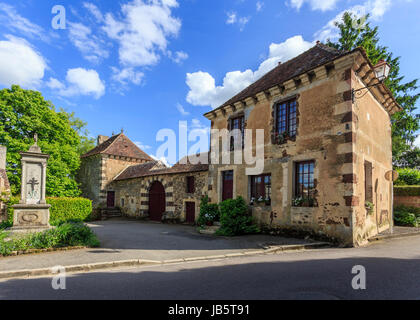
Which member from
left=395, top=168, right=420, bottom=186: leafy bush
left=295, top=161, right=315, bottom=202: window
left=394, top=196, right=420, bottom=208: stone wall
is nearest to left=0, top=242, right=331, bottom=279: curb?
left=295, top=161, right=315, bottom=202: window

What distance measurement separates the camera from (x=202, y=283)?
4398mm

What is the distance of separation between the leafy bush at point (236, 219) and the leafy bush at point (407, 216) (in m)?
8.40

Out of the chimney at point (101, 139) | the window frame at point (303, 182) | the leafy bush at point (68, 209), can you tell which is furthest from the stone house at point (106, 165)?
the window frame at point (303, 182)

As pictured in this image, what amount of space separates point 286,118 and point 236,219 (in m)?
4.70

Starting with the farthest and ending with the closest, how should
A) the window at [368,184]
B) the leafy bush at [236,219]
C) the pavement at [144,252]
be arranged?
1. the leafy bush at [236,219]
2. the window at [368,184]
3. the pavement at [144,252]

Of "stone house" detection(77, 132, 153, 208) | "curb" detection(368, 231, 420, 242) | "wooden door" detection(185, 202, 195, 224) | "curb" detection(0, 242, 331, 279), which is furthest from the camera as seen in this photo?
"stone house" detection(77, 132, 153, 208)

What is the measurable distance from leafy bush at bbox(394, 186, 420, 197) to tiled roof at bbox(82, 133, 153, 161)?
63.4 ft

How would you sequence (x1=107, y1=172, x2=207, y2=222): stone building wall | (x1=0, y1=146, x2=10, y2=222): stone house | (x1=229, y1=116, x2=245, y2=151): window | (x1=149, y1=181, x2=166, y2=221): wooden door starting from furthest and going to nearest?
(x1=149, y1=181, x2=166, y2=221): wooden door, (x1=107, y1=172, x2=207, y2=222): stone building wall, (x1=0, y1=146, x2=10, y2=222): stone house, (x1=229, y1=116, x2=245, y2=151): window

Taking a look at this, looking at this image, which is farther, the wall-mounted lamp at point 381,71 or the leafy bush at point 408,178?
the leafy bush at point 408,178

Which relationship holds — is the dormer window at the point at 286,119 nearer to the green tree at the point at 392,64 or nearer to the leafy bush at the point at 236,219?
the leafy bush at the point at 236,219

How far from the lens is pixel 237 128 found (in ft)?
41.4

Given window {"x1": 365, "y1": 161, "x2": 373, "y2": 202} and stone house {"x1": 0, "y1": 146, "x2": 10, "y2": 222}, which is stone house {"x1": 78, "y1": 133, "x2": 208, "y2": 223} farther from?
window {"x1": 365, "y1": 161, "x2": 373, "y2": 202}

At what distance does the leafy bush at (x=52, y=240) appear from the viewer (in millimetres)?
6804

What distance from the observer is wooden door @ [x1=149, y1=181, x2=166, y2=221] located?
1783cm
